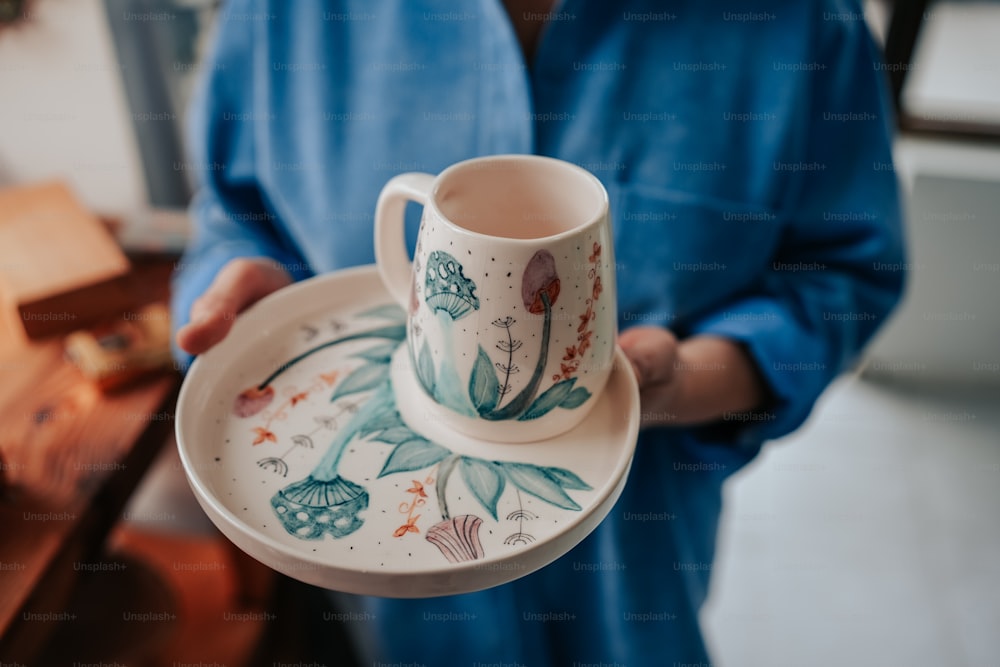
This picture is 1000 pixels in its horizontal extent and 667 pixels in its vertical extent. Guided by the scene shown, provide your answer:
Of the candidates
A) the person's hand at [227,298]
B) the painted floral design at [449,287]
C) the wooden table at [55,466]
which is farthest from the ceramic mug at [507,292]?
the wooden table at [55,466]

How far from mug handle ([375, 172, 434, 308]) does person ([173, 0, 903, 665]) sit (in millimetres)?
116

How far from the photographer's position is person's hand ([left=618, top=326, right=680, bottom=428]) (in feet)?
1.79

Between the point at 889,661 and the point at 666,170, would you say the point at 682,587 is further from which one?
the point at 889,661

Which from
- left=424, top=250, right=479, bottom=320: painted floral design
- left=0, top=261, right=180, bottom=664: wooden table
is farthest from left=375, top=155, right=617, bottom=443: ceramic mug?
left=0, top=261, right=180, bottom=664: wooden table

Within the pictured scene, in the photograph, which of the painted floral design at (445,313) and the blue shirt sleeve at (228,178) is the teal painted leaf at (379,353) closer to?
the painted floral design at (445,313)

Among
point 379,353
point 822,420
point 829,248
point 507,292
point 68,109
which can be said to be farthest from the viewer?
point 822,420

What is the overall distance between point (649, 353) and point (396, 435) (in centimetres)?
19

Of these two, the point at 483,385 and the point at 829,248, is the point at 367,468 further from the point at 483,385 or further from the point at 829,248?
the point at 829,248

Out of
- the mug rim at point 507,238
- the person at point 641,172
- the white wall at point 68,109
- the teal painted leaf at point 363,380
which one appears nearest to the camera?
the mug rim at point 507,238

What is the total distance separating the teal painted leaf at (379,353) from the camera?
513 mm

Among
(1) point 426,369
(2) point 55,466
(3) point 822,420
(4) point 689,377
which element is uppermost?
(1) point 426,369

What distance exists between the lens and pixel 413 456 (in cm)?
45

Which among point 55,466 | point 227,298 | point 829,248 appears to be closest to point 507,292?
point 227,298

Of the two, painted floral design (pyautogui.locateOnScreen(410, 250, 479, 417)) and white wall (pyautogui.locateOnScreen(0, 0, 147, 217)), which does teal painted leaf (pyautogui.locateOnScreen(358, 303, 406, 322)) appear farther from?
white wall (pyautogui.locateOnScreen(0, 0, 147, 217))
